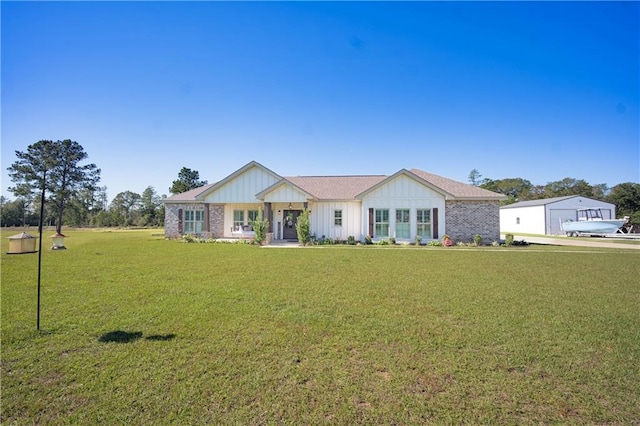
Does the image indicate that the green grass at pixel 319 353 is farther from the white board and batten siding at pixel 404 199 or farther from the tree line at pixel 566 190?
the tree line at pixel 566 190

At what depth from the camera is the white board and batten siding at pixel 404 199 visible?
19.9m

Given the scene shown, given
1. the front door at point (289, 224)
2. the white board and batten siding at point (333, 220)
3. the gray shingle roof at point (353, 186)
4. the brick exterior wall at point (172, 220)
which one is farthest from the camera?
the brick exterior wall at point (172, 220)

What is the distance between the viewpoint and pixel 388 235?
66.4 ft

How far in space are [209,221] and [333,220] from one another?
10014 mm

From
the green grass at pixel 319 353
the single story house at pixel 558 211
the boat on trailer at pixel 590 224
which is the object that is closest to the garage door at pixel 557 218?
the single story house at pixel 558 211

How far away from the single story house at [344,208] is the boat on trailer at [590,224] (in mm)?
15465

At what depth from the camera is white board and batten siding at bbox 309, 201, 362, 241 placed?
69.2 ft

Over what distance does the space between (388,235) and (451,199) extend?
16.1ft

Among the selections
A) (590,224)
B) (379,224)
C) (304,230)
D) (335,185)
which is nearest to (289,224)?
(304,230)

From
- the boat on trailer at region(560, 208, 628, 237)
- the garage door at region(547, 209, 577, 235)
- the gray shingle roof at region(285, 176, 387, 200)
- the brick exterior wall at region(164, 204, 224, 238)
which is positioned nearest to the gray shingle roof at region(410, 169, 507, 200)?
the gray shingle roof at region(285, 176, 387, 200)

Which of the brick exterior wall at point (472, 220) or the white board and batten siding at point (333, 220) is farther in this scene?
the white board and batten siding at point (333, 220)

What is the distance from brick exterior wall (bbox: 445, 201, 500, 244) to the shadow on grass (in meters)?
19.2

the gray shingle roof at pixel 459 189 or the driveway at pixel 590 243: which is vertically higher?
the gray shingle roof at pixel 459 189

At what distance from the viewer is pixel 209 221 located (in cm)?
2325
